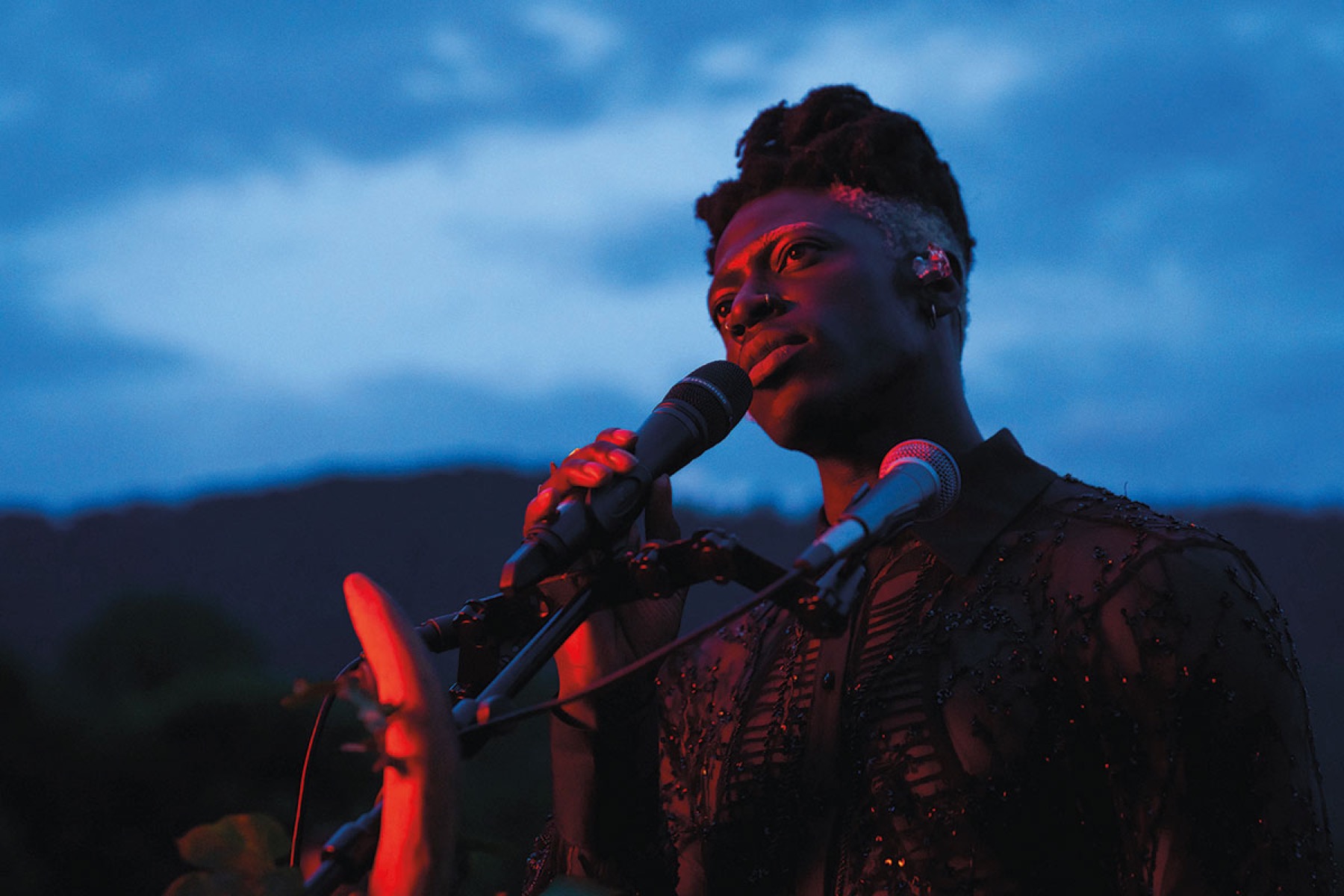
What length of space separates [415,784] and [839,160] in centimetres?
197

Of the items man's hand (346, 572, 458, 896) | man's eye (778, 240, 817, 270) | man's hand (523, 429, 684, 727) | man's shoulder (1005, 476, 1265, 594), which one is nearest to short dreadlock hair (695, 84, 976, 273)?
man's eye (778, 240, 817, 270)

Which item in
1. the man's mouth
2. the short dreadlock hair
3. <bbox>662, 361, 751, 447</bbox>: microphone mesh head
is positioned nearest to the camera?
<bbox>662, 361, 751, 447</bbox>: microphone mesh head

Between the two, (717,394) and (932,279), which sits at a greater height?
(932,279)

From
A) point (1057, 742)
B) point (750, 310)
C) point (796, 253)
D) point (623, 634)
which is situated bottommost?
point (1057, 742)

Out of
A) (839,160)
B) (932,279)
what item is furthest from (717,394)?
(839,160)

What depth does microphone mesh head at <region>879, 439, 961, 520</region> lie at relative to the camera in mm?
1744

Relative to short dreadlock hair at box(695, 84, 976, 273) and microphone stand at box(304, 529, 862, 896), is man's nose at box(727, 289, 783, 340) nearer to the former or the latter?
short dreadlock hair at box(695, 84, 976, 273)

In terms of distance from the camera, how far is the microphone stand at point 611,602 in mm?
1325

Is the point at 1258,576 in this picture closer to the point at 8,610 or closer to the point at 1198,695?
the point at 1198,695

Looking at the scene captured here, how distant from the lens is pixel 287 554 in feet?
31.5

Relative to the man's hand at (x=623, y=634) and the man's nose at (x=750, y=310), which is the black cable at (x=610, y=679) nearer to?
the man's hand at (x=623, y=634)

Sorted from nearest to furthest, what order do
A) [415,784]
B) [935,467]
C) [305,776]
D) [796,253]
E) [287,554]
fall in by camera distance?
[415,784], [305,776], [935,467], [796,253], [287,554]

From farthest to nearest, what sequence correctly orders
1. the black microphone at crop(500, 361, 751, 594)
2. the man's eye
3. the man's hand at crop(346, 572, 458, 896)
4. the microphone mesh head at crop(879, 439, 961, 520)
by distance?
1. the man's eye
2. the microphone mesh head at crop(879, 439, 961, 520)
3. the black microphone at crop(500, 361, 751, 594)
4. the man's hand at crop(346, 572, 458, 896)

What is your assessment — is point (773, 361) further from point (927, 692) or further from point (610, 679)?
point (610, 679)
